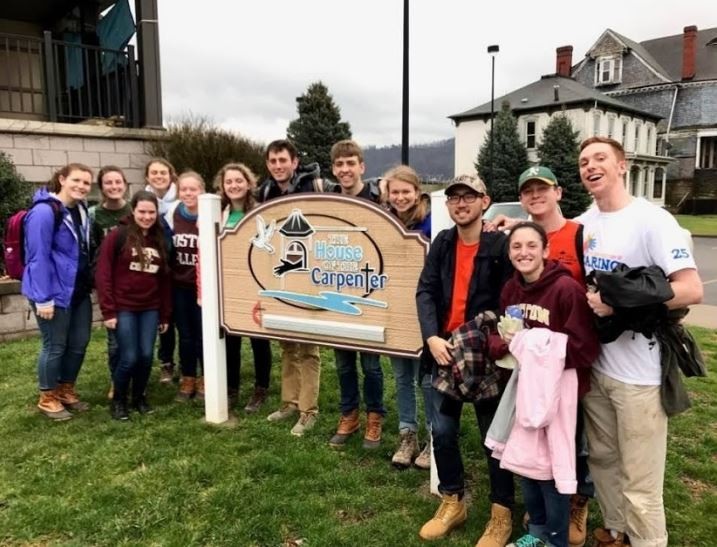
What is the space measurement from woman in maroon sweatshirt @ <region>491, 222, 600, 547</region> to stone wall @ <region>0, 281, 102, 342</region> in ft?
19.9

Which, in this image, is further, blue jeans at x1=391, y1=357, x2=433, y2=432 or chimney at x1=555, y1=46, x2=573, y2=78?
chimney at x1=555, y1=46, x2=573, y2=78

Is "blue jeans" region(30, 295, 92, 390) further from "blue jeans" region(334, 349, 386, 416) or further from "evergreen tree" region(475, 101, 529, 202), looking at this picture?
"evergreen tree" region(475, 101, 529, 202)

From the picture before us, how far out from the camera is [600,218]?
100 inches

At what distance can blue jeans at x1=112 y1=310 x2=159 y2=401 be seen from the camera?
4.22 meters

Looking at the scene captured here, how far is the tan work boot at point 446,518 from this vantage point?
9.44 ft

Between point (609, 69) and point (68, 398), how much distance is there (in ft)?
167

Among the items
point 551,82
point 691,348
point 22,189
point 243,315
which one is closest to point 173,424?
point 243,315

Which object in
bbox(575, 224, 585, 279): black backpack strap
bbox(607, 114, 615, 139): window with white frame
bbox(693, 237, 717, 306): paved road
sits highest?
bbox(607, 114, 615, 139): window with white frame

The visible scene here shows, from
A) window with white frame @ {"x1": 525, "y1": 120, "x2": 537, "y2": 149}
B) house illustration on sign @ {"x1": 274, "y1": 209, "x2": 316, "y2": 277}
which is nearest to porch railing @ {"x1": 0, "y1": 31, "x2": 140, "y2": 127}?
house illustration on sign @ {"x1": 274, "y1": 209, "x2": 316, "y2": 277}

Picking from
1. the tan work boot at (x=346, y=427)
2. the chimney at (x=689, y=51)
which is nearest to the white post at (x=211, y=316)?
the tan work boot at (x=346, y=427)

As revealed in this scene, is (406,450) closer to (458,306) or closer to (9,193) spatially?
(458,306)

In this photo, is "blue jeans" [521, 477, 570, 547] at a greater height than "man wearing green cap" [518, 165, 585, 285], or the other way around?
"man wearing green cap" [518, 165, 585, 285]

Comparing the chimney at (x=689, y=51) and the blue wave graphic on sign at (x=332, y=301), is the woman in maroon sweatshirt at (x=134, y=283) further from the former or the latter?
the chimney at (x=689, y=51)

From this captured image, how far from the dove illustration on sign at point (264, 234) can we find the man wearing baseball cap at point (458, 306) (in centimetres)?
136
